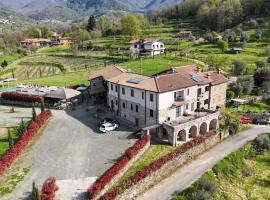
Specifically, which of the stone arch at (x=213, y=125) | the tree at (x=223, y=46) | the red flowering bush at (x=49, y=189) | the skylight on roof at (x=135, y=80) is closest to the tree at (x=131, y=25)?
the tree at (x=223, y=46)

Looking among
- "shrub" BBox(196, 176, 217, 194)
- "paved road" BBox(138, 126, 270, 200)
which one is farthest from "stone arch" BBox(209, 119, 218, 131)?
"shrub" BBox(196, 176, 217, 194)

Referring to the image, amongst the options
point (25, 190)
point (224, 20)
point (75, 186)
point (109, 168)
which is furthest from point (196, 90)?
point (224, 20)

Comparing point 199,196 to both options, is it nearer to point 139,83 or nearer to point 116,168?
point 116,168

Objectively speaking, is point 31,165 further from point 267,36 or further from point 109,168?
point 267,36

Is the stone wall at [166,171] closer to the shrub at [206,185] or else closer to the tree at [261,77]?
the shrub at [206,185]

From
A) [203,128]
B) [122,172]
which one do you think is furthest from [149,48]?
[122,172]
